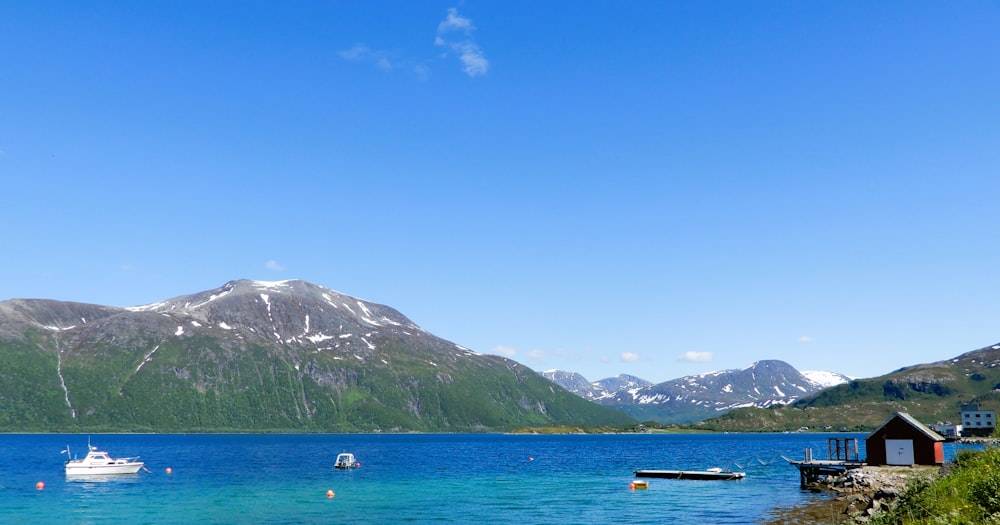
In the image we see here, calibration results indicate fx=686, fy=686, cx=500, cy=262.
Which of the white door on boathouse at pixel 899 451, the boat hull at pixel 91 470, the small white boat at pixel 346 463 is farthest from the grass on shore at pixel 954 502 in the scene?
the boat hull at pixel 91 470

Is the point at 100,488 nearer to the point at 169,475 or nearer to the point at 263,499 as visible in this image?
the point at 169,475

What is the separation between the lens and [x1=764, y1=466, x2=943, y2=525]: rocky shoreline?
5372cm

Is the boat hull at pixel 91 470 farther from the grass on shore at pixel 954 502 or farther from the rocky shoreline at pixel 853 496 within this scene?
the grass on shore at pixel 954 502

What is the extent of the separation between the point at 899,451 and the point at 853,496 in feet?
61.2

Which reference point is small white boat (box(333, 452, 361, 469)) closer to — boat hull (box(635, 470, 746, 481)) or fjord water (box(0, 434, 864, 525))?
fjord water (box(0, 434, 864, 525))

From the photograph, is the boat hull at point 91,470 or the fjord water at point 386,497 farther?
the boat hull at point 91,470

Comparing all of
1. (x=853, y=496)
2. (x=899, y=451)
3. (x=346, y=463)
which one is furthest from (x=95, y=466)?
(x=899, y=451)

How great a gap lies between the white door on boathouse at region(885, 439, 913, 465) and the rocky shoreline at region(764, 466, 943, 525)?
1886 millimetres

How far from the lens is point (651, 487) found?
279ft

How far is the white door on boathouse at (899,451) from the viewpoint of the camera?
262 ft

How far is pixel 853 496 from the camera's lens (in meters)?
66.9

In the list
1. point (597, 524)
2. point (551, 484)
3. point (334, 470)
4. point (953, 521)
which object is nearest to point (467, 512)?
point (597, 524)

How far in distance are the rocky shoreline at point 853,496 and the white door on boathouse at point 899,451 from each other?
1.89m

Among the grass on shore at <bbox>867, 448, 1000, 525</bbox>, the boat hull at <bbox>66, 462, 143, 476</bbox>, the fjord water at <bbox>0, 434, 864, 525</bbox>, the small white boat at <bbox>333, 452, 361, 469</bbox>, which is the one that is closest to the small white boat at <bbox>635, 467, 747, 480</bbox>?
the fjord water at <bbox>0, 434, 864, 525</bbox>
